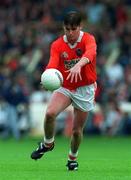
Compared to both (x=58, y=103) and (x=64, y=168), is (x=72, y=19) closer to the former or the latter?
(x=58, y=103)

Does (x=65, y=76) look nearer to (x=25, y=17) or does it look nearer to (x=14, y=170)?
(x=14, y=170)

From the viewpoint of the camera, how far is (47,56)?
32.6 metres

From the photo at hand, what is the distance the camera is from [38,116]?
30609 millimetres

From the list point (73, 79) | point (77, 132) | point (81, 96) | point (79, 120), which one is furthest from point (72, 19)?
point (77, 132)

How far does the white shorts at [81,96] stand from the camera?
14.7 metres

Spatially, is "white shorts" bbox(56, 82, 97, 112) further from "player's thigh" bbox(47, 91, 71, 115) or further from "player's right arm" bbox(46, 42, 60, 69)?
"player's right arm" bbox(46, 42, 60, 69)

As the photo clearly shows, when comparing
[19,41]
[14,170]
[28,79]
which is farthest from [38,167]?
[19,41]

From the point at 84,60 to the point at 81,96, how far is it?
1029mm

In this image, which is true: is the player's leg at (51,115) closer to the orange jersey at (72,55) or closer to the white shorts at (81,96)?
the white shorts at (81,96)

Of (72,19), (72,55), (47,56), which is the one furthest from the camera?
(47,56)

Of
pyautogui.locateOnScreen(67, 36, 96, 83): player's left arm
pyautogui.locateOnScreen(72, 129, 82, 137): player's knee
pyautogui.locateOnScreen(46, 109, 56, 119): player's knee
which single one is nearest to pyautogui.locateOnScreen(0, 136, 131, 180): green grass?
pyautogui.locateOnScreen(72, 129, 82, 137): player's knee

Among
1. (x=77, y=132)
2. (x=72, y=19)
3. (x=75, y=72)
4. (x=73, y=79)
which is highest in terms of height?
(x=72, y=19)

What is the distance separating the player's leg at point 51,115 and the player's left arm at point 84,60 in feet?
1.26

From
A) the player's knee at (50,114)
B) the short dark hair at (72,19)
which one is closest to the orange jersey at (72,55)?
the short dark hair at (72,19)
